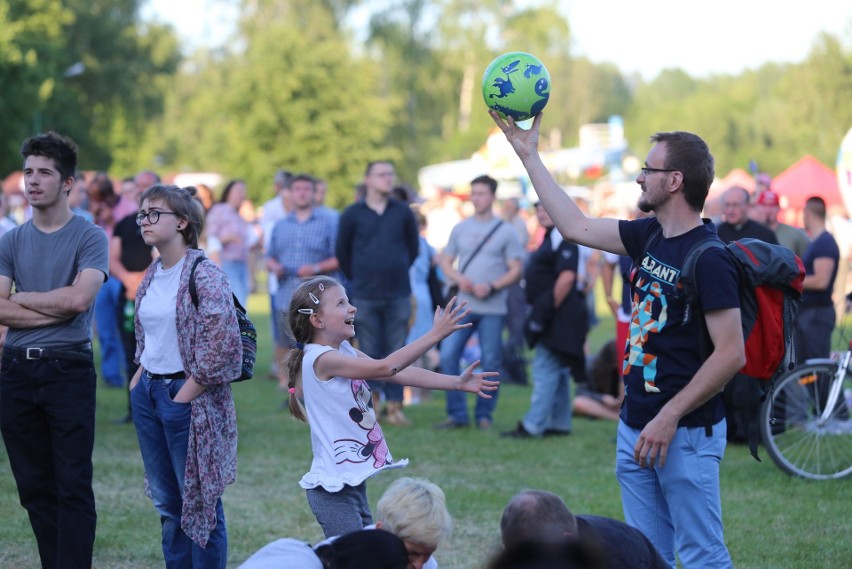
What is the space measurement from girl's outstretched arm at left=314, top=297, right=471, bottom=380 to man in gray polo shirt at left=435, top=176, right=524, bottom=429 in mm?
5917

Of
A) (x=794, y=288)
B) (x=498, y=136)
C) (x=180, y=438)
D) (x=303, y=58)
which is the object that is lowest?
(x=180, y=438)

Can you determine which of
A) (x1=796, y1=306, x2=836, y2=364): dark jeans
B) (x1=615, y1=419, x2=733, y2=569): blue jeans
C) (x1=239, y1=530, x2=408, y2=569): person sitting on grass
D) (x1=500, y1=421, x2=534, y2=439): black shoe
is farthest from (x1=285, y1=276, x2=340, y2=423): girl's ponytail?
(x1=796, y1=306, x2=836, y2=364): dark jeans

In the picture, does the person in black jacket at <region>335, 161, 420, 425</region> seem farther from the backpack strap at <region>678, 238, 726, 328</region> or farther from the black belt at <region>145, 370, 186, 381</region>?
the backpack strap at <region>678, 238, 726, 328</region>

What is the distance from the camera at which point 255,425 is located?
35.3ft

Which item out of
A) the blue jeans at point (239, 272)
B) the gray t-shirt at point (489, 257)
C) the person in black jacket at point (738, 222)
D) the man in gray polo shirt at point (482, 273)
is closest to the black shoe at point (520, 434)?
the man in gray polo shirt at point (482, 273)

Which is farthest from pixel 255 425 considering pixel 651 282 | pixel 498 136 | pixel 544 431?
pixel 498 136

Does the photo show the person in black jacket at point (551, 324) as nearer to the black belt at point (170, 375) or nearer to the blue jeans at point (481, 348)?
the blue jeans at point (481, 348)

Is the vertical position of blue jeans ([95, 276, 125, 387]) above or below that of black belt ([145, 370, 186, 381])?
below

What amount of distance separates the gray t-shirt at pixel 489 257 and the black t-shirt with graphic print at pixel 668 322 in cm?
634

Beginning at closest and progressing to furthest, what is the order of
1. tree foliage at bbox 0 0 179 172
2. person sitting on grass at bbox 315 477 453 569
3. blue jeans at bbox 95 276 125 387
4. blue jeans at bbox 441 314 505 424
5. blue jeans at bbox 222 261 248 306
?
person sitting on grass at bbox 315 477 453 569, blue jeans at bbox 441 314 505 424, blue jeans at bbox 95 276 125 387, blue jeans at bbox 222 261 248 306, tree foliage at bbox 0 0 179 172

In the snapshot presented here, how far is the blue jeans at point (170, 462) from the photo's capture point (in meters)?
5.09

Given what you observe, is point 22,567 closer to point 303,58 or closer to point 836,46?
point 303,58

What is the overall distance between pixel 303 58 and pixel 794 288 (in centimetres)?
3814

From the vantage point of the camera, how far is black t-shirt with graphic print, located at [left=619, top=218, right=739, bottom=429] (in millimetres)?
4027
